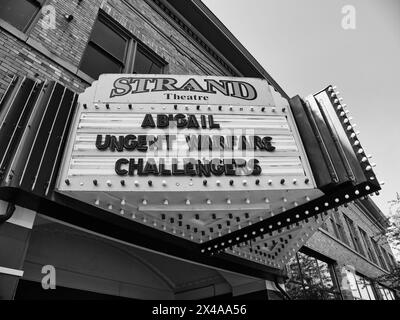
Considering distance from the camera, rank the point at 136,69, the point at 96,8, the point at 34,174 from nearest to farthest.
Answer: the point at 34,174 → the point at 96,8 → the point at 136,69

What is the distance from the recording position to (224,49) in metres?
10.8

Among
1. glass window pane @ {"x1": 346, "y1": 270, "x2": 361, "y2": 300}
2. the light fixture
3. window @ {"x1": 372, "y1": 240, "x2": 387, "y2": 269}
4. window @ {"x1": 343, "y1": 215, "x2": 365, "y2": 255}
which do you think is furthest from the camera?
window @ {"x1": 372, "y1": 240, "x2": 387, "y2": 269}

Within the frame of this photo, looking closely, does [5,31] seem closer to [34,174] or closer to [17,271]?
[34,174]

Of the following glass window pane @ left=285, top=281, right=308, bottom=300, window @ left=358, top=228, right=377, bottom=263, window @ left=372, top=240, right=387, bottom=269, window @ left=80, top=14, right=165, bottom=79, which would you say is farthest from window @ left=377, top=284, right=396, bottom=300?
window @ left=80, top=14, right=165, bottom=79

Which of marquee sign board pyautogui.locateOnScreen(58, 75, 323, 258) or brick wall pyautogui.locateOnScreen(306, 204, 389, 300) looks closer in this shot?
marquee sign board pyautogui.locateOnScreen(58, 75, 323, 258)

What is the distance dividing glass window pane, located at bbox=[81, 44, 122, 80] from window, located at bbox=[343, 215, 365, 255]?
1484 cm

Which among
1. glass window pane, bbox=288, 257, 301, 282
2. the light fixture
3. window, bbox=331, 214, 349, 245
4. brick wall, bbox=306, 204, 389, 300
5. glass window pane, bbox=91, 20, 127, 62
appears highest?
glass window pane, bbox=91, 20, 127, 62

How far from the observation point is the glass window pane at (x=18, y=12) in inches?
212

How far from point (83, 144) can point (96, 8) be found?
4.97 metres

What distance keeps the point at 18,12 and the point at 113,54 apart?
2073mm

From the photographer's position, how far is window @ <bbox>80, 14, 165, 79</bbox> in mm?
6586

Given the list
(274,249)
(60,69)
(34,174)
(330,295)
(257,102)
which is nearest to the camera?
(34,174)

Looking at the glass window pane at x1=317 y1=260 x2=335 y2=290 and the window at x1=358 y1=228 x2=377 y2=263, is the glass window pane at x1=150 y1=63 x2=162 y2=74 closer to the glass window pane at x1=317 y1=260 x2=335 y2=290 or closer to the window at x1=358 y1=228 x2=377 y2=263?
the glass window pane at x1=317 y1=260 x2=335 y2=290
